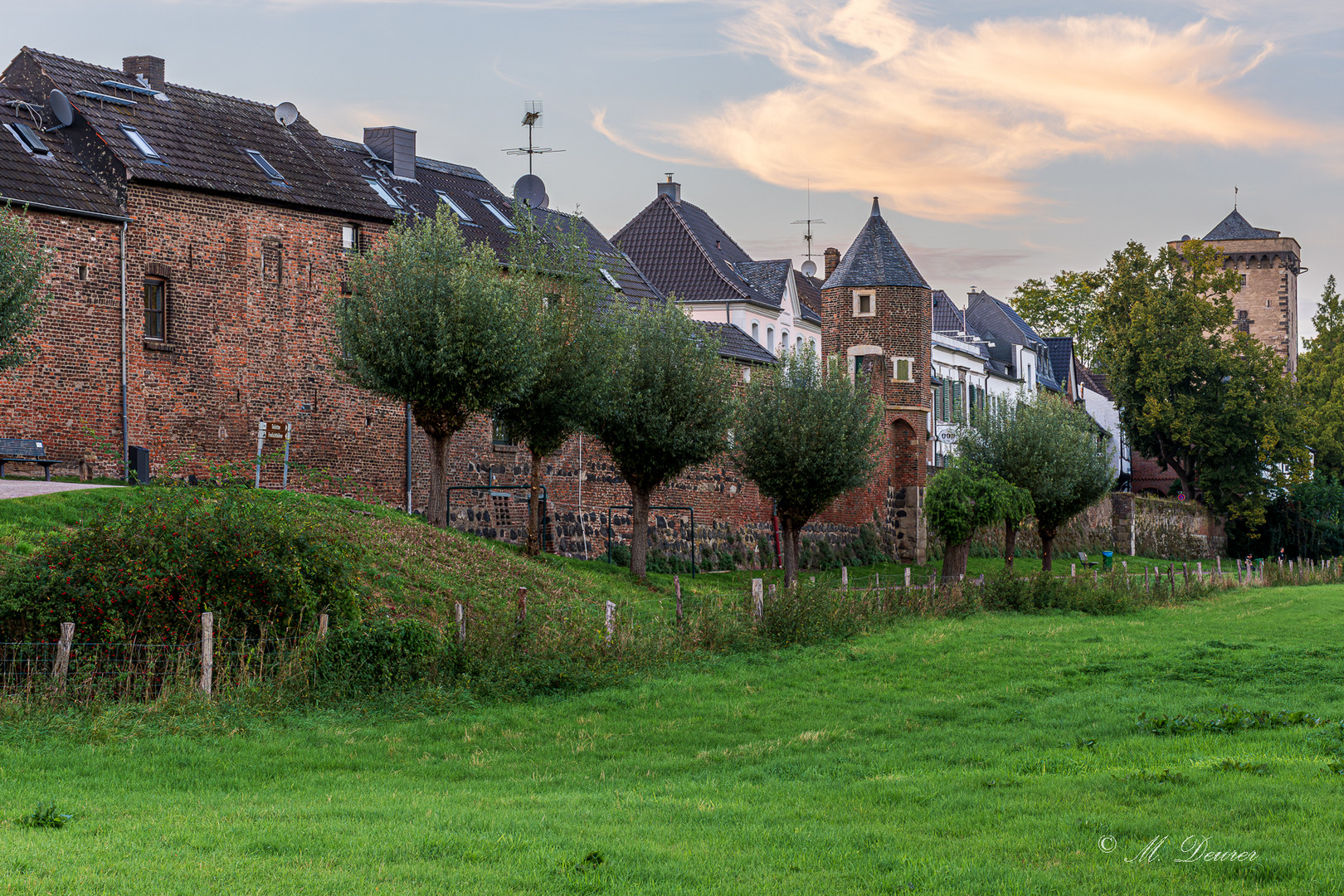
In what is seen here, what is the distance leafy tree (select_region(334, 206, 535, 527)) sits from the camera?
89.4 ft

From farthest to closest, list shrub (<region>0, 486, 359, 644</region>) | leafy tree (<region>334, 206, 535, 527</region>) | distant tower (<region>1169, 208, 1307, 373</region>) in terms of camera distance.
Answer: distant tower (<region>1169, 208, 1307, 373</region>) → leafy tree (<region>334, 206, 535, 527</region>) → shrub (<region>0, 486, 359, 644</region>)

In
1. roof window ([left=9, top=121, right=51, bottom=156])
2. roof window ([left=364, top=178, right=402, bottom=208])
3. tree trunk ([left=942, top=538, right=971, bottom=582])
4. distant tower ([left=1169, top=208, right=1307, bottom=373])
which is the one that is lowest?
tree trunk ([left=942, top=538, right=971, bottom=582])

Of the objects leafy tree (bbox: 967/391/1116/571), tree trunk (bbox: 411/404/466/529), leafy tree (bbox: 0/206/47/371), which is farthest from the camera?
leafy tree (bbox: 967/391/1116/571)

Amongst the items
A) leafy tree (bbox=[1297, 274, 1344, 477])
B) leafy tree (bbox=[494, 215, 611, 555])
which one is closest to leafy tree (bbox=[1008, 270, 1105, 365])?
leafy tree (bbox=[1297, 274, 1344, 477])

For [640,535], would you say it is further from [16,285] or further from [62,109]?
[62,109]

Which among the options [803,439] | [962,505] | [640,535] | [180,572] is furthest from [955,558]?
[180,572]

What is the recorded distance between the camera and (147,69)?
32.3 metres

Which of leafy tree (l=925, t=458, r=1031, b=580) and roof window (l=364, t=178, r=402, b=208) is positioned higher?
roof window (l=364, t=178, r=402, b=208)

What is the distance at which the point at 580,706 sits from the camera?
15805mm

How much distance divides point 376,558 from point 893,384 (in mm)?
27213

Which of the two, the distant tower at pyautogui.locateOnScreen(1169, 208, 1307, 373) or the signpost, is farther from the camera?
the distant tower at pyautogui.locateOnScreen(1169, 208, 1307, 373)

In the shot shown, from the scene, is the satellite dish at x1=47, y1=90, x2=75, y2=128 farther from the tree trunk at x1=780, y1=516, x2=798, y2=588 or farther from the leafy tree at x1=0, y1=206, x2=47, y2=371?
the tree trunk at x1=780, y1=516, x2=798, y2=588

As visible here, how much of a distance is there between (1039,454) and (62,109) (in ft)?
99.3

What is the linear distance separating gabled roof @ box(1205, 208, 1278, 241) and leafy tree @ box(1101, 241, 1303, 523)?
95.0ft
